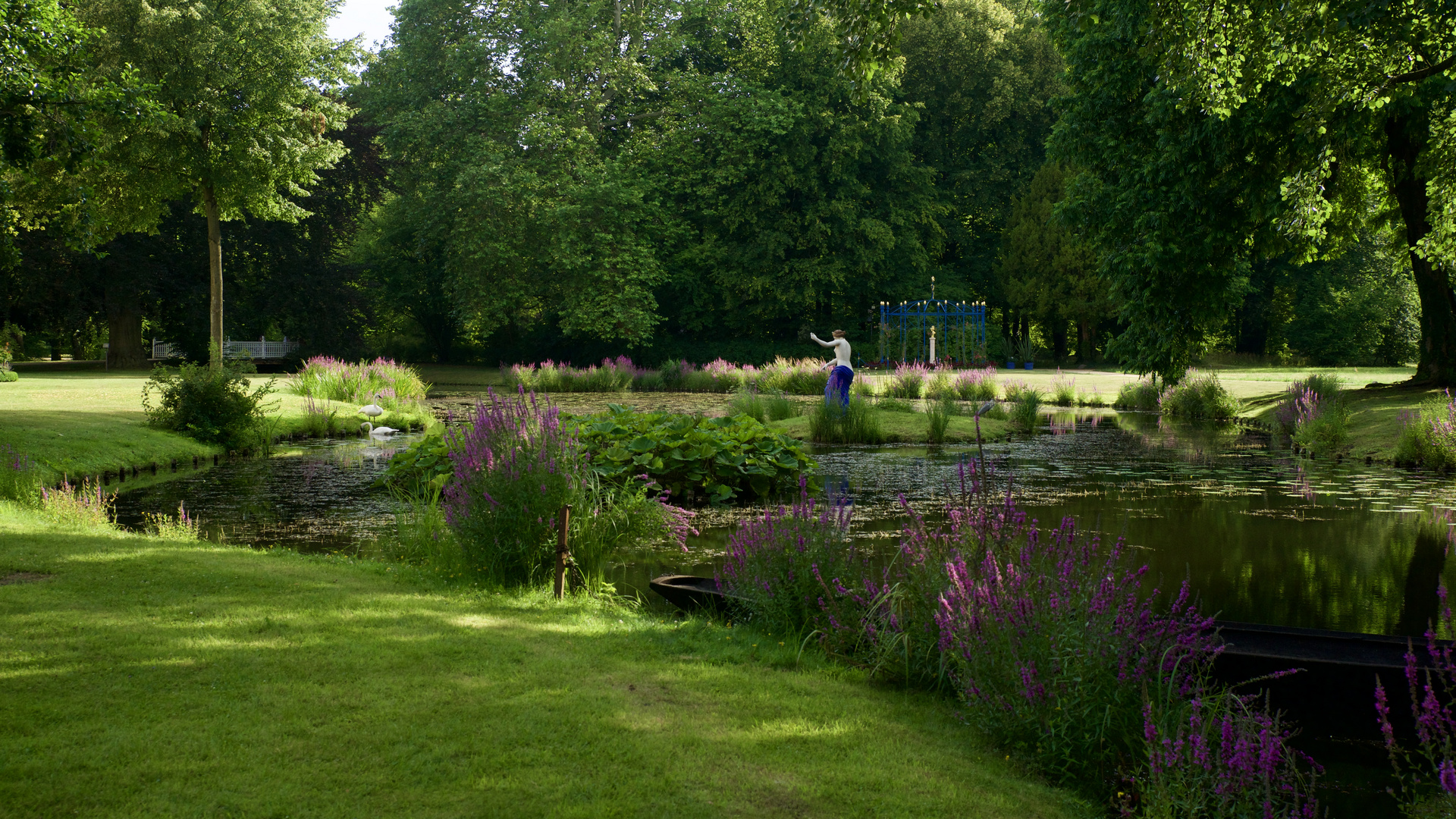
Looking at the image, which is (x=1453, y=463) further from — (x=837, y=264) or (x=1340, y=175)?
(x=837, y=264)

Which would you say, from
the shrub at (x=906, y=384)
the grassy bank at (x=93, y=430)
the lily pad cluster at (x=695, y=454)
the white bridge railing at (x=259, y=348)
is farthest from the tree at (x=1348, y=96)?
the white bridge railing at (x=259, y=348)

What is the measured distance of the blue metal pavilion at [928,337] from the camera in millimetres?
36000

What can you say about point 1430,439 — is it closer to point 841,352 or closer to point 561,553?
point 841,352

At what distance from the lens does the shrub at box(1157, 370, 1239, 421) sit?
68.9 feet

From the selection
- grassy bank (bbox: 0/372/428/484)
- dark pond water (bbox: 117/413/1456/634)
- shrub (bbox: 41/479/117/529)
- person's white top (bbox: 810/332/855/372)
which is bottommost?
dark pond water (bbox: 117/413/1456/634)

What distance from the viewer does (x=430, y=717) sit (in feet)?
11.8

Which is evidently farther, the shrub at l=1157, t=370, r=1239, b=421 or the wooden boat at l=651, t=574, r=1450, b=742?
the shrub at l=1157, t=370, r=1239, b=421

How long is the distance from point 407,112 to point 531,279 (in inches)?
281

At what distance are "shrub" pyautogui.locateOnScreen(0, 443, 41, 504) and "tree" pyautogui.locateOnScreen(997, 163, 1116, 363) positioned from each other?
36.0m

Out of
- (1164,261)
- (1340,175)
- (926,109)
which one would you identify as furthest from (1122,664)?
(926,109)

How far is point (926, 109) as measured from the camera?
4378 cm

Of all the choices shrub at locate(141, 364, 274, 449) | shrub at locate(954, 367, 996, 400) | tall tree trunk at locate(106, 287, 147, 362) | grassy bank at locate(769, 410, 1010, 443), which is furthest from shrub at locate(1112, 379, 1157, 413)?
tall tree trunk at locate(106, 287, 147, 362)

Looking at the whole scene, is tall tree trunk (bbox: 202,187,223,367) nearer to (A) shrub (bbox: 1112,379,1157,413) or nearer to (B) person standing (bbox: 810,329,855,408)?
(B) person standing (bbox: 810,329,855,408)

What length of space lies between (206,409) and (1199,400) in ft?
63.8
